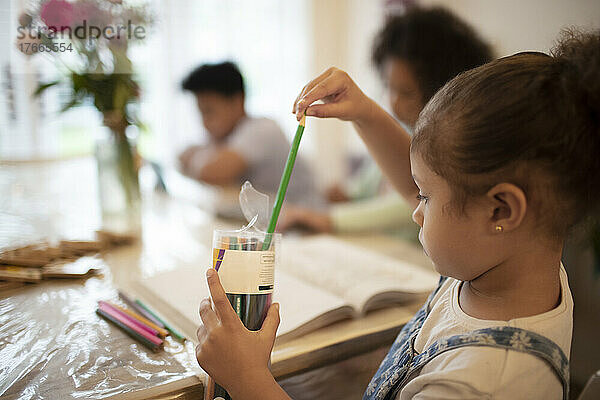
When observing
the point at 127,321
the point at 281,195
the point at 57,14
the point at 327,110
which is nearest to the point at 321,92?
the point at 327,110

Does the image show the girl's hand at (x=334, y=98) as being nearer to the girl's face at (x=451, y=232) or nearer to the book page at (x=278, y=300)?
the girl's face at (x=451, y=232)

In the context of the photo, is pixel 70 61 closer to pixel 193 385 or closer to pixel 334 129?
pixel 193 385

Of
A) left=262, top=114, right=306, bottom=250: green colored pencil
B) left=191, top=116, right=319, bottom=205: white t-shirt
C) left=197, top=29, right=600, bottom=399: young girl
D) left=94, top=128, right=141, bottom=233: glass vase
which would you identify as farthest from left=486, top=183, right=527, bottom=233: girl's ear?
left=191, top=116, right=319, bottom=205: white t-shirt

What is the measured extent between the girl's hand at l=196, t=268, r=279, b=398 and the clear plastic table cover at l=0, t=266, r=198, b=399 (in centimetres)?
6

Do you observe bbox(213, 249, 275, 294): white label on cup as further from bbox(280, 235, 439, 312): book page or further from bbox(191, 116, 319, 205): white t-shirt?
bbox(191, 116, 319, 205): white t-shirt

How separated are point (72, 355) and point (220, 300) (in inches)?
8.3

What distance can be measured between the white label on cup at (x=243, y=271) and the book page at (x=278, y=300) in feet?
0.47

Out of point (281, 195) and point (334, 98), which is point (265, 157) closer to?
point (334, 98)

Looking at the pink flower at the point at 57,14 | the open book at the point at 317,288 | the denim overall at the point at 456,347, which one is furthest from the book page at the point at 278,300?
the pink flower at the point at 57,14

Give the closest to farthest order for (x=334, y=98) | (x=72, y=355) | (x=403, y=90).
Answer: (x=72, y=355), (x=334, y=98), (x=403, y=90)

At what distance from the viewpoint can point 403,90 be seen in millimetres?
1023

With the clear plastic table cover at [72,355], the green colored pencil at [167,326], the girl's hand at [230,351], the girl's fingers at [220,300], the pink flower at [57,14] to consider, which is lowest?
the clear plastic table cover at [72,355]

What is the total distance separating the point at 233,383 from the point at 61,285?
42 centimetres

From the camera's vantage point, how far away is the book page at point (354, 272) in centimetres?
76
